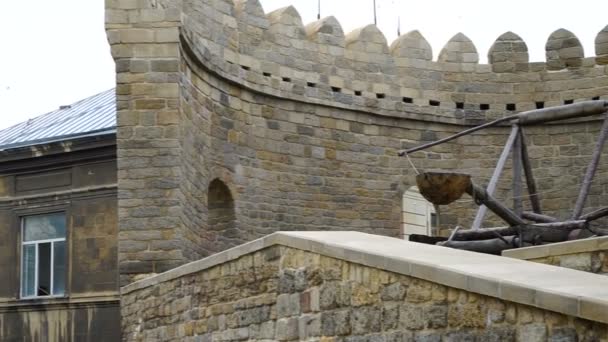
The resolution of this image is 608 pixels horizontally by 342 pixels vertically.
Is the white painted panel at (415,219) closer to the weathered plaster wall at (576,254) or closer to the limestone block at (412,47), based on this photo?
the limestone block at (412,47)

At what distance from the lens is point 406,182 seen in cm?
1911

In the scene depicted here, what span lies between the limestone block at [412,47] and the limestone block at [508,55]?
1.00m

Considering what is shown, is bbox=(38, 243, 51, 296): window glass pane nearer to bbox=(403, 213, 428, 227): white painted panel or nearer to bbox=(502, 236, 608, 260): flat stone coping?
bbox=(403, 213, 428, 227): white painted panel

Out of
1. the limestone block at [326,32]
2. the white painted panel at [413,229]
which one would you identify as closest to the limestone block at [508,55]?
the limestone block at [326,32]

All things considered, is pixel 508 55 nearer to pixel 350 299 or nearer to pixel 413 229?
pixel 413 229

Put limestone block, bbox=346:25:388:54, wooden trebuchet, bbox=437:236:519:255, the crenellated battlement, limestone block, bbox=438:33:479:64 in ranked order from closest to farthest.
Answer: wooden trebuchet, bbox=437:236:519:255
the crenellated battlement
limestone block, bbox=346:25:388:54
limestone block, bbox=438:33:479:64

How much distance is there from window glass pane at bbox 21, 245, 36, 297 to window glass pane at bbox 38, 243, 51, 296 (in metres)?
0.12

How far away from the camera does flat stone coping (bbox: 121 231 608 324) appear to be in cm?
675

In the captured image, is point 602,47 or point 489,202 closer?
point 489,202

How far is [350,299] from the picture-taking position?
889 cm

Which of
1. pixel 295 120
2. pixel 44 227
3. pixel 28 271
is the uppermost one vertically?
pixel 295 120

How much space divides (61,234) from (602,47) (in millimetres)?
8784

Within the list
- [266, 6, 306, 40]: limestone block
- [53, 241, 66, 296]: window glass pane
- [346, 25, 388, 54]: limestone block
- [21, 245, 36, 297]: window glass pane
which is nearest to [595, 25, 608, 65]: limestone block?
[346, 25, 388, 54]: limestone block

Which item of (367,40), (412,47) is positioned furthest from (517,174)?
(412,47)
